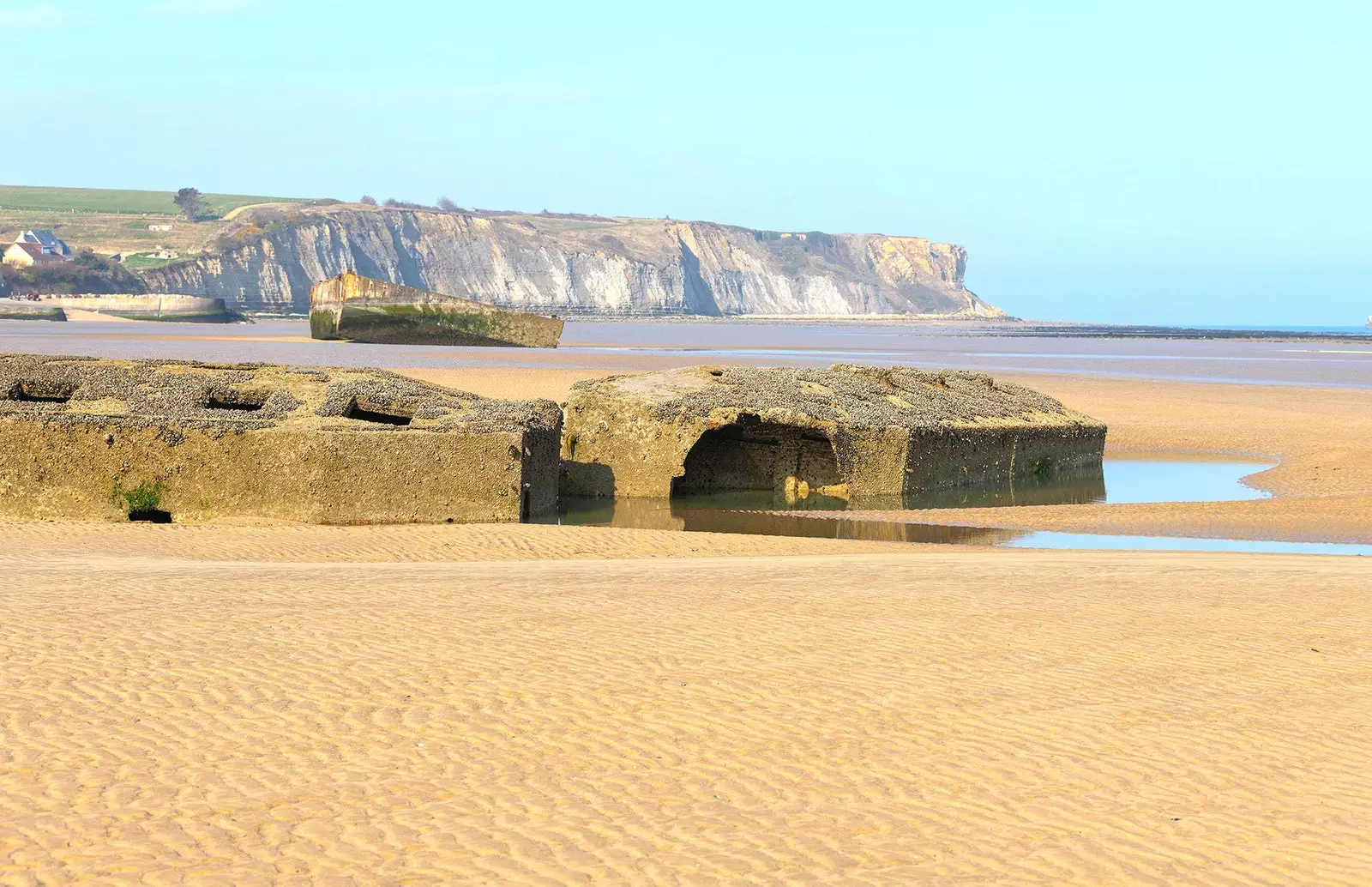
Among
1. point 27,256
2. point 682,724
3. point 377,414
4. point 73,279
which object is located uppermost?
point 27,256

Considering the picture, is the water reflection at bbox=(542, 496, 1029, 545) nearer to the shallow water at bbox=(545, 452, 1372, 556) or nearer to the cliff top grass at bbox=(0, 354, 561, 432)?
the shallow water at bbox=(545, 452, 1372, 556)

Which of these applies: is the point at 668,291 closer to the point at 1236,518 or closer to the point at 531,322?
the point at 531,322

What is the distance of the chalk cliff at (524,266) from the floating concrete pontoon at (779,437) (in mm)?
109619

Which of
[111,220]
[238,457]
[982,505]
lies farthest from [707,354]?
[111,220]

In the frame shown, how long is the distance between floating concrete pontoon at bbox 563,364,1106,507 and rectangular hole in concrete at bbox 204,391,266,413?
13.1 feet

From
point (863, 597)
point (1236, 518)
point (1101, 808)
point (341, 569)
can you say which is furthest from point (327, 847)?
point (1236, 518)

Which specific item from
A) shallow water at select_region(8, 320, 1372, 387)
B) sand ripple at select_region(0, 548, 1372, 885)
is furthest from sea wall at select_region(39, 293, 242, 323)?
sand ripple at select_region(0, 548, 1372, 885)

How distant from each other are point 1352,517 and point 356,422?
34.4ft

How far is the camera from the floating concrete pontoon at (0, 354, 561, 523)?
43.0ft

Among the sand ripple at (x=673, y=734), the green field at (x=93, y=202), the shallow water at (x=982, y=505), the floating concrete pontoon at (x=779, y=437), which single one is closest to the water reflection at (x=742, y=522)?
the shallow water at (x=982, y=505)

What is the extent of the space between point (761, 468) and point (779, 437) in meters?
0.53

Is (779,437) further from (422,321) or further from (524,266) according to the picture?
(524,266)

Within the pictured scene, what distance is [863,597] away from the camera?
8.66 m

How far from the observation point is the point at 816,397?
17.6 metres
